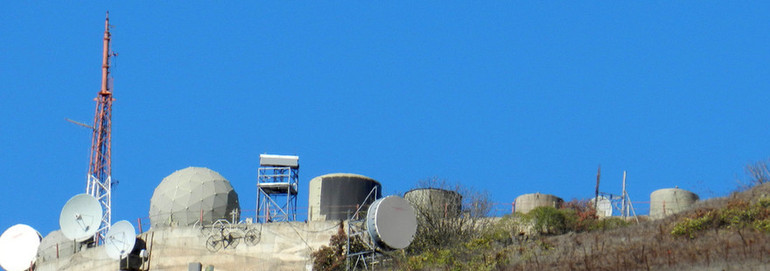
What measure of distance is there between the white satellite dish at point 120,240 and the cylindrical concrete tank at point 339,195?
25.5 feet

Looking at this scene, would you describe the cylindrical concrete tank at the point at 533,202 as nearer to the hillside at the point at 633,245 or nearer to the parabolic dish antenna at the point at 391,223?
the hillside at the point at 633,245

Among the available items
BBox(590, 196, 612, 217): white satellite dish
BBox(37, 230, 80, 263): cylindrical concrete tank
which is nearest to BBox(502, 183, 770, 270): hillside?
BBox(590, 196, 612, 217): white satellite dish

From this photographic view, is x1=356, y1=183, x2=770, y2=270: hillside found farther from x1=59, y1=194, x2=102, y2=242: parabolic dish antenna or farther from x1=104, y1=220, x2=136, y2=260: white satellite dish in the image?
x1=59, y1=194, x2=102, y2=242: parabolic dish antenna

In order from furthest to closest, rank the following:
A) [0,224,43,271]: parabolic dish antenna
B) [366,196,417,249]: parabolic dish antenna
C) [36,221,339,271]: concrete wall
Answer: [0,224,43,271]: parabolic dish antenna, [36,221,339,271]: concrete wall, [366,196,417,249]: parabolic dish antenna

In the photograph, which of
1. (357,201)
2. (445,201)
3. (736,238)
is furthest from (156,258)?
(736,238)

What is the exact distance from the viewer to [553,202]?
57.7 m

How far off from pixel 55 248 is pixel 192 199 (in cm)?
944

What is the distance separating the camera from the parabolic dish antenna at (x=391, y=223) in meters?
46.5

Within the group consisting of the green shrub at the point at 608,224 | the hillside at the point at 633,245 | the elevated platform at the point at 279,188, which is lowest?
the hillside at the point at 633,245

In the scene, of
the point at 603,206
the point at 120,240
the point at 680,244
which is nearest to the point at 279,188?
the point at 120,240

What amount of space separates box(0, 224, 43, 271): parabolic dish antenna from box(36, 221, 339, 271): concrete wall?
9977 mm

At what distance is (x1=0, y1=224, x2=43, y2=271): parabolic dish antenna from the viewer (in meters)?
63.8

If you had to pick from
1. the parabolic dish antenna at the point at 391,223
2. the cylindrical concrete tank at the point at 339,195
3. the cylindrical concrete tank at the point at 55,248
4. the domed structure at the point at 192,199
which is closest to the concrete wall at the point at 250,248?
the domed structure at the point at 192,199

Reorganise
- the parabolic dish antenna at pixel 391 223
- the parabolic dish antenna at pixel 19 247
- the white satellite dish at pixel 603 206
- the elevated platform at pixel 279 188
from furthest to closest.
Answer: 1. the parabolic dish antenna at pixel 19 247
2. the elevated platform at pixel 279 188
3. the white satellite dish at pixel 603 206
4. the parabolic dish antenna at pixel 391 223
